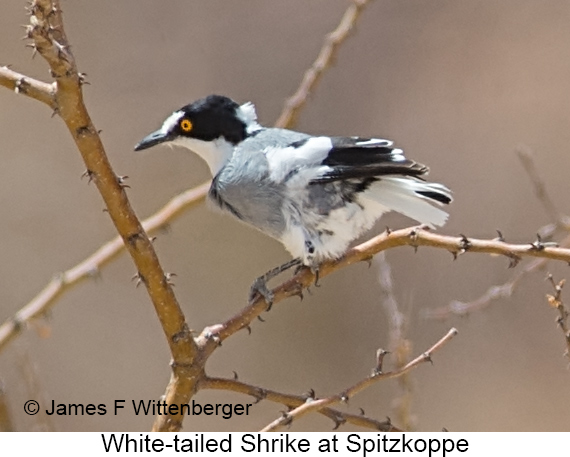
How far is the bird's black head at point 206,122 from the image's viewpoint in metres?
1.81

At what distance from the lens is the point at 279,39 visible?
3.37m

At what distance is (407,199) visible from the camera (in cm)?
173

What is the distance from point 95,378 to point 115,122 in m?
1.00

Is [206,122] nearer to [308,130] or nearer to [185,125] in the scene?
[185,125]

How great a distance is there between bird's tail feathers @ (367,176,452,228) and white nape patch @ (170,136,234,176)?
0.35m

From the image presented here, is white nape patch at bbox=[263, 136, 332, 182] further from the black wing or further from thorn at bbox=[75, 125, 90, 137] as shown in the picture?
thorn at bbox=[75, 125, 90, 137]

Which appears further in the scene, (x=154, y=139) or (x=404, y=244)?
(x=154, y=139)

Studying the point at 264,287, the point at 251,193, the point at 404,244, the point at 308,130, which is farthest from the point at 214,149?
the point at 308,130

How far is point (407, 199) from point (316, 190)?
0.62 ft

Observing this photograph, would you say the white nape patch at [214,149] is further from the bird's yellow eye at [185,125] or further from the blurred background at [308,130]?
the blurred background at [308,130]

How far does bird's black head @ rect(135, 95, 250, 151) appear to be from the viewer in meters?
1.81

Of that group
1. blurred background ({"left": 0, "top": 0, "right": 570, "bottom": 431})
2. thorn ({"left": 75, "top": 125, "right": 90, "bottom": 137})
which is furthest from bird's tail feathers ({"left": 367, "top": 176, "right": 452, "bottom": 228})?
blurred background ({"left": 0, "top": 0, "right": 570, "bottom": 431})

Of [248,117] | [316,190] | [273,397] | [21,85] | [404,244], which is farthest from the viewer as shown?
[248,117]
